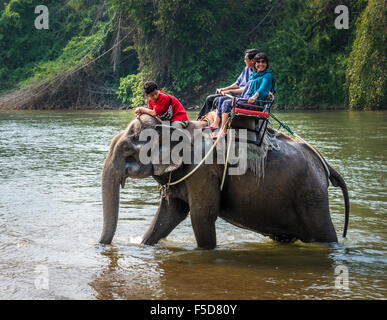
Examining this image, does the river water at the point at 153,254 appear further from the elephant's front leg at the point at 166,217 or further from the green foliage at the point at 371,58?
the green foliage at the point at 371,58

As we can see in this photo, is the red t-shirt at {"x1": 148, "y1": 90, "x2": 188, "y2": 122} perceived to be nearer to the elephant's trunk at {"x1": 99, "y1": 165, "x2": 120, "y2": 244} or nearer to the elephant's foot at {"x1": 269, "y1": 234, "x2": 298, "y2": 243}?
the elephant's trunk at {"x1": 99, "y1": 165, "x2": 120, "y2": 244}

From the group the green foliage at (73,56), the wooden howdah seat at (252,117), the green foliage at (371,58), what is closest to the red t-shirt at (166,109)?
the wooden howdah seat at (252,117)

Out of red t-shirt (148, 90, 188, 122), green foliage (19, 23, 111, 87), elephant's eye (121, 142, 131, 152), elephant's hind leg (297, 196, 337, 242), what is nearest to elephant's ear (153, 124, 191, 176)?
red t-shirt (148, 90, 188, 122)

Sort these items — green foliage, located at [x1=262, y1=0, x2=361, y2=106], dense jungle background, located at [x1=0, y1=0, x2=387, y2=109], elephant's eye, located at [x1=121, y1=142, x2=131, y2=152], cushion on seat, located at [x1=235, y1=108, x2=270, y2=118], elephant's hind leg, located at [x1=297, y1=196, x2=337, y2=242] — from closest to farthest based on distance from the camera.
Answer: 1. cushion on seat, located at [x1=235, y1=108, x2=270, y2=118]
2. elephant's eye, located at [x1=121, y1=142, x2=131, y2=152]
3. elephant's hind leg, located at [x1=297, y1=196, x2=337, y2=242]
4. green foliage, located at [x1=262, y1=0, x2=361, y2=106]
5. dense jungle background, located at [x1=0, y1=0, x2=387, y2=109]

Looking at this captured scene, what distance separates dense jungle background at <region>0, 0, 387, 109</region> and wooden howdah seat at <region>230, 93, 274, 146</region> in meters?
20.2

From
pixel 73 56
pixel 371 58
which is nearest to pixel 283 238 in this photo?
pixel 371 58

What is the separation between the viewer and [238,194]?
20.0ft

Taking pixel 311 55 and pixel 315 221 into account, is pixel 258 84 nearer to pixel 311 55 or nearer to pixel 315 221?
pixel 315 221

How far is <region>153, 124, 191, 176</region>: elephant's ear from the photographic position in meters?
5.95

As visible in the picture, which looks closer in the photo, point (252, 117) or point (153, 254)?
point (252, 117)

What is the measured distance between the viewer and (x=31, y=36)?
42750mm

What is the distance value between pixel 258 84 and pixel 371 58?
1673 centimetres

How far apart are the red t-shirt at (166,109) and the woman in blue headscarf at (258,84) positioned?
0.41 meters
